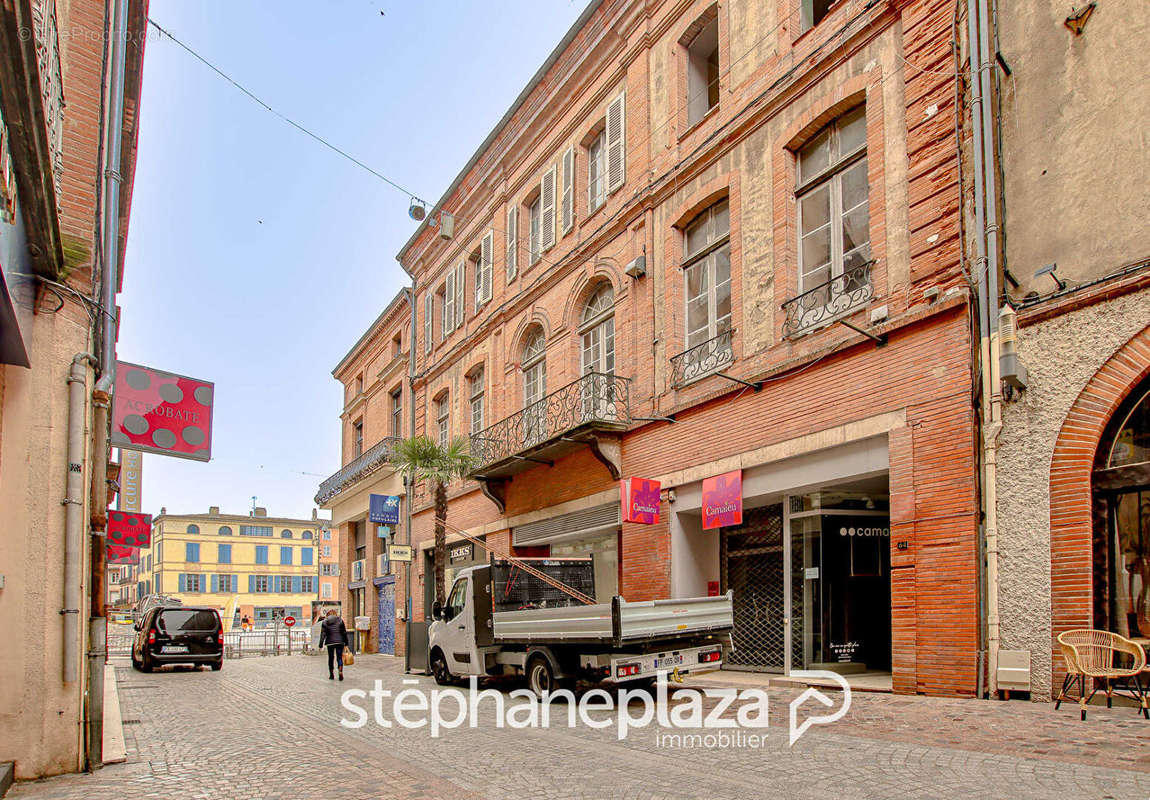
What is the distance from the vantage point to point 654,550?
Result: 16484 millimetres

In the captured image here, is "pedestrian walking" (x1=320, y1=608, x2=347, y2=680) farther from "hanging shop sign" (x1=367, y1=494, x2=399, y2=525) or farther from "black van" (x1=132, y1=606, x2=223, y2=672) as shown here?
"hanging shop sign" (x1=367, y1=494, x2=399, y2=525)

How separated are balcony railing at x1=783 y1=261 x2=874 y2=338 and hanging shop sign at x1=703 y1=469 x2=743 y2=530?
234 cm

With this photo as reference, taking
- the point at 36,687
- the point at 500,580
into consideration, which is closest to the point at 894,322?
the point at 500,580

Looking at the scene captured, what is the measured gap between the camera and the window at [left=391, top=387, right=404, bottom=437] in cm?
3150

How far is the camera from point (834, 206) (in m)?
13.5

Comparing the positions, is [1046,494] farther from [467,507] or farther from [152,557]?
[152,557]

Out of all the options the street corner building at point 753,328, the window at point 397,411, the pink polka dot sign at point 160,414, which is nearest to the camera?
the pink polka dot sign at point 160,414

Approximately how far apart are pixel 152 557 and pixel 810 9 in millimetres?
81535

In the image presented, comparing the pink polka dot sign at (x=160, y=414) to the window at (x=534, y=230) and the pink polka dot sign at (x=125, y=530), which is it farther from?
the window at (x=534, y=230)

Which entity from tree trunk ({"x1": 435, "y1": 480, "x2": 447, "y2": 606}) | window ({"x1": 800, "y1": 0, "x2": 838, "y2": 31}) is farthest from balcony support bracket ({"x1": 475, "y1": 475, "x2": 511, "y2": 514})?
window ({"x1": 800, "y1": 0, "x2": 838, "y2": 31})

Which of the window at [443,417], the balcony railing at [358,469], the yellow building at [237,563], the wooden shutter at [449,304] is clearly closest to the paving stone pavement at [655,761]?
the window at [443,417]

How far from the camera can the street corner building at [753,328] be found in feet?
37.4

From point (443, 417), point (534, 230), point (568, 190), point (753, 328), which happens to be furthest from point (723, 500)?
point (443, 417)

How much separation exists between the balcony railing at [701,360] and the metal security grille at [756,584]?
7.67 ft
